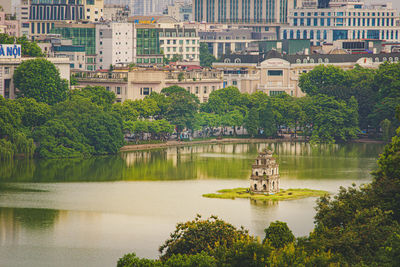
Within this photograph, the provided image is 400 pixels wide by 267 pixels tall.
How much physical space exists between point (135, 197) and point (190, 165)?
68.7 ft

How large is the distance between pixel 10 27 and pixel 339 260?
135476mm

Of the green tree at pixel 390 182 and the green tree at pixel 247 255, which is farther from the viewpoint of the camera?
the green tree at pixel 390 182

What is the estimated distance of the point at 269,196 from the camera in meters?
98.5

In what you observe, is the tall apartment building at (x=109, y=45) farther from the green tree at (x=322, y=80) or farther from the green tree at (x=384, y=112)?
the green tree at (x=384, y=112)

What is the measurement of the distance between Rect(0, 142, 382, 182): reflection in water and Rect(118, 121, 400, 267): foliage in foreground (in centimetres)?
3333

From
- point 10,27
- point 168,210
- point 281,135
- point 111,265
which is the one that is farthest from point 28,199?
point 10,27

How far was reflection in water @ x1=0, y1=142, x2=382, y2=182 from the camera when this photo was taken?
360 ft

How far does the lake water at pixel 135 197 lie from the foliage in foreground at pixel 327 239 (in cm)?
650

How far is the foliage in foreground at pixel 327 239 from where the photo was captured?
61.1 metres

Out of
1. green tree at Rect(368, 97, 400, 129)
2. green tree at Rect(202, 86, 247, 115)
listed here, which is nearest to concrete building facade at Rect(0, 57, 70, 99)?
green tree at Rect(202, 86, 247, 115)

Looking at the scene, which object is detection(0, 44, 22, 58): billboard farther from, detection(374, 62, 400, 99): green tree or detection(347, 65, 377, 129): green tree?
detection(374, 62, 400, 99): green tree

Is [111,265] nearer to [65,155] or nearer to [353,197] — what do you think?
[353,197]

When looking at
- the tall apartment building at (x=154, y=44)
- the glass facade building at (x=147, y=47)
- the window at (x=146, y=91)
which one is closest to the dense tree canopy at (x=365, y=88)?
the window at (x=146, y=91)

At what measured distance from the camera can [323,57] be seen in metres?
172
